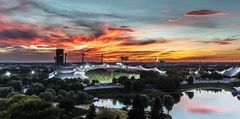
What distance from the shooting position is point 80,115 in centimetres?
7381

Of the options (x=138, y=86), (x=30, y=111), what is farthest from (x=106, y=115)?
(x=138, y=86)

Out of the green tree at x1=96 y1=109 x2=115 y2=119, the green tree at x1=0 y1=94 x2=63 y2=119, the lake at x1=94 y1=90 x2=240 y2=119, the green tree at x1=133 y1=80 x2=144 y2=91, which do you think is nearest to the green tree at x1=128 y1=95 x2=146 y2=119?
the green tree at x1=96 y1=109 x2=115 y2=119

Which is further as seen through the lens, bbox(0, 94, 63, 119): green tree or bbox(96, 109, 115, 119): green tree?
bbox(96, 109, 115, 119): green tree

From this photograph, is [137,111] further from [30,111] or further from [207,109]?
[207,109]

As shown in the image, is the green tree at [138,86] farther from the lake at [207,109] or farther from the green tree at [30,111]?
the green tree at [30,111]

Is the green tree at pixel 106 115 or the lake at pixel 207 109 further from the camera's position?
the lake at pixel 207 109

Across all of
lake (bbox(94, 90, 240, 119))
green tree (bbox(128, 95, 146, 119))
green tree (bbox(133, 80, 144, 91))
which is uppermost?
green tree (bbox(128, 95, 146, 119))

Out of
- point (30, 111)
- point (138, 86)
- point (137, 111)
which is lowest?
point (138, 86)

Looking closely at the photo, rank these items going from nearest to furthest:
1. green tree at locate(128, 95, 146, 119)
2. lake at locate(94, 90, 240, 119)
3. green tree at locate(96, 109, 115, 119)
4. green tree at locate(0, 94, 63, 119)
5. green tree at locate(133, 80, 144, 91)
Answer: green tree at locate(0, 94, 63, 119), green tree at locate(128, 95, 146, 119), green tree at locate(96, 109, 115, 119), lake at locate(94, 90, 240, 119), green tree at locate(133, 80, 144, 91)

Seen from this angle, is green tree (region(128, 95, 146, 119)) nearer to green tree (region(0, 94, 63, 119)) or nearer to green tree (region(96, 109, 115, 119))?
green tree (region(96, 109, 115, 119))

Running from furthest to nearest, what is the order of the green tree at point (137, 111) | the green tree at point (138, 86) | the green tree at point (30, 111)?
1. the green tree at point (138, 86)
2. the green tree at point (137, 111)
3. the green tree at point (30, 111)

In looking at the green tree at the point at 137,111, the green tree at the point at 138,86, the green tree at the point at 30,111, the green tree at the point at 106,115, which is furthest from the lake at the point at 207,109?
the green tree at the point at 30,111

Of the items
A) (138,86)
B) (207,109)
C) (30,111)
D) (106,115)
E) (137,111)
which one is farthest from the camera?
(138,86)

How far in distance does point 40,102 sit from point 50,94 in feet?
160
